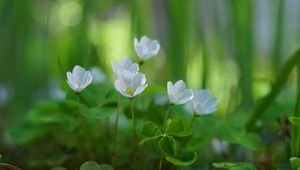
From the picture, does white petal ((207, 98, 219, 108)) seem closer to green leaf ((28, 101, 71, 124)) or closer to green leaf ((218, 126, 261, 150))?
green leaf ((218, 126, 261, 150))

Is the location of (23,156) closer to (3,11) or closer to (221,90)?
(3,11)

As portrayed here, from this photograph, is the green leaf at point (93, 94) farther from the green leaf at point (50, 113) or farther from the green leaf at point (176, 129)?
the green leaf at point (176, 129)

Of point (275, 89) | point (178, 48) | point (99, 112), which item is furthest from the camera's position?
point (178, 48)

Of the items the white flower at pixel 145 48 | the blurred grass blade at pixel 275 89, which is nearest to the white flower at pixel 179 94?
the white flower at pixel 145 48

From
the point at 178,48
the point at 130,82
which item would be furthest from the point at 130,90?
the point at 178,48

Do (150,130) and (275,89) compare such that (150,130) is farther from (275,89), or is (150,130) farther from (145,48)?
(275,89)

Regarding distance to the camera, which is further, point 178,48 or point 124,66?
point 178,48
